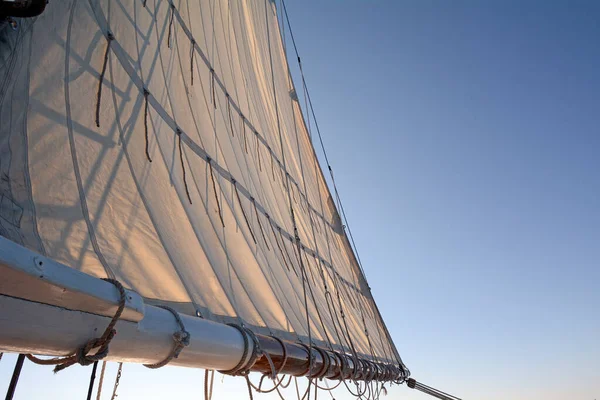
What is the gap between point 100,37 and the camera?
2.13m

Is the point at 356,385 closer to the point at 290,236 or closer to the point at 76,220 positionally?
the point at 290,236

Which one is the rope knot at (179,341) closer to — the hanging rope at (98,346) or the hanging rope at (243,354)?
the hanging rope at (98,346)

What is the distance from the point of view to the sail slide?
60.6 inches

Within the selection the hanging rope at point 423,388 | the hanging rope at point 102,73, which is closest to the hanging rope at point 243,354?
the hanging rope at point 102,73

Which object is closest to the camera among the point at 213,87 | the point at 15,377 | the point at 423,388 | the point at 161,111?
the point at 15,377

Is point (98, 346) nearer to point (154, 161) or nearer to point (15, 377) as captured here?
point (15, 377)

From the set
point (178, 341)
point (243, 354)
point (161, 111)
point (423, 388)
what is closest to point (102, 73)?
point (161, 111)

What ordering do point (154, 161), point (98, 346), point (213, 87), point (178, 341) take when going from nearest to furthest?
point (98, 346) < point (178, 341) < point (154, 161) < point (213, 87)

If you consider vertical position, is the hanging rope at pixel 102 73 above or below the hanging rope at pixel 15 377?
above

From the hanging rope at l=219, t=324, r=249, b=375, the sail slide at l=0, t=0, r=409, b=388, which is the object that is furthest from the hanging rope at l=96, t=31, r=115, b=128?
the hanging rope at l=219, t=324, r=249, b=375

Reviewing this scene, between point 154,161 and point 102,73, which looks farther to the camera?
point 154,161

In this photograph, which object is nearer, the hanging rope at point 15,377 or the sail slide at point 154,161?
the hanging rope at point 15,377

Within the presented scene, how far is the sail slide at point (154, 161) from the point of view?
154 cm

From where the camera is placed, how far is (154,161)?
2.53 meters
